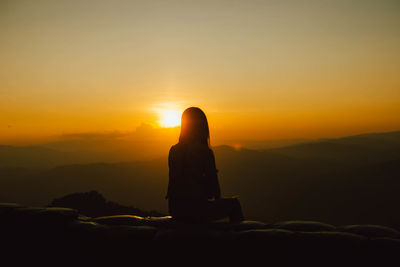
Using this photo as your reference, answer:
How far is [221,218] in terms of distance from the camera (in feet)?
16.0

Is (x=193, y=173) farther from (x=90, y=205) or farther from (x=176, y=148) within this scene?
(x=90, y=205)

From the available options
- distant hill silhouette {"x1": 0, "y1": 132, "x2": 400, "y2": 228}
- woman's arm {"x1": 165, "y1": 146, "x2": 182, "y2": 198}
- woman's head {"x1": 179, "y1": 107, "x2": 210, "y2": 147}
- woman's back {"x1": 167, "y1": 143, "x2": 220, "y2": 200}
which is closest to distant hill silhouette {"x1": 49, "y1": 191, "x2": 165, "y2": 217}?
woman's arm {"x1": 165, "y1": 146, "x2": 182, "y2": 198}

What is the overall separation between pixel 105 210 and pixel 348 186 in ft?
179

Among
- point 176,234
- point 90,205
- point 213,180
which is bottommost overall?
point 176,234

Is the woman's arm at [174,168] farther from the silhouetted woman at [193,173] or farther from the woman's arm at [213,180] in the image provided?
the woman's arm at [213,180]

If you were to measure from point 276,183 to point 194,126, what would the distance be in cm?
8031

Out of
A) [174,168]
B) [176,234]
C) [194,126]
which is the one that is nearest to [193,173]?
[174,168]

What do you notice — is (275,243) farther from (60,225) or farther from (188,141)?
(60,225)

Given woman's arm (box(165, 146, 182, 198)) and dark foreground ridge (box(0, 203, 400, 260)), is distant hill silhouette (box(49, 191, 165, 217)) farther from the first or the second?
woman's arm (box(165, 146, 182, 198))

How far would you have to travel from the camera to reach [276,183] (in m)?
81.1

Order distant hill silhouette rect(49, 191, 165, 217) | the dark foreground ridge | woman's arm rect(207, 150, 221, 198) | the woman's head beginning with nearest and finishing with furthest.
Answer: the dark foreground ridge
the woman's head
woman's arm rect(207, 150, 221, 198)
distant hill silhouette rect(49, 191, 165, 217)

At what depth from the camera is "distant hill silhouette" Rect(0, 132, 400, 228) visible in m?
50.2

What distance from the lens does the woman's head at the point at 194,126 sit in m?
4.46

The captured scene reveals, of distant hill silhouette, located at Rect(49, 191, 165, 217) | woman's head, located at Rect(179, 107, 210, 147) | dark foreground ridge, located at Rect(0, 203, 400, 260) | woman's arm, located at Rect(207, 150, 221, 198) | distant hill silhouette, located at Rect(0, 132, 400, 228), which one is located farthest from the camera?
distant hill silhouette, located at Rect(0, 132, 400, 228)
